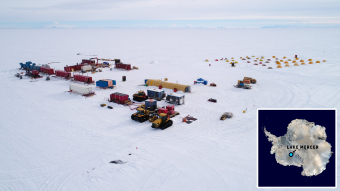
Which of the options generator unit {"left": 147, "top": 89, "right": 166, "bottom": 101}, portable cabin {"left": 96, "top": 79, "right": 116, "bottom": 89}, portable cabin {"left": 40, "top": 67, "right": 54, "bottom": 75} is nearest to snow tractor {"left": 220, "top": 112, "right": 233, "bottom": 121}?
generator unit {"left": 147, "top": 89, "right": 166, "bottom": 101}

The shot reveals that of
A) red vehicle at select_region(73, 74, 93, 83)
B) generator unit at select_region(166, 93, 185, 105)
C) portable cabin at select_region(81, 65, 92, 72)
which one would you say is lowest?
generator unit at select_region(166, 93, 185, 105)

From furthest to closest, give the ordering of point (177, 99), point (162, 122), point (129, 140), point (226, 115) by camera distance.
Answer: point (177, 99), point (226, 115), point (162, 122), point (129, 140)

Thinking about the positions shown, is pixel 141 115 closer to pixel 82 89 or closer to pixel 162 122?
pixel 162 122

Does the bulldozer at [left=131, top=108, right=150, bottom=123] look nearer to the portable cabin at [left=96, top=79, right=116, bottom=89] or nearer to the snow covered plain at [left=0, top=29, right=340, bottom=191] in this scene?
the snow covered plain at [left=0, top=29, right=340, bottom=191]

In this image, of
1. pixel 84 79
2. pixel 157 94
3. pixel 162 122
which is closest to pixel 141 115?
pixel 162 122

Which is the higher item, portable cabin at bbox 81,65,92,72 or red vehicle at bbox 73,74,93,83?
portable cabin at bbox 81,65,92,72

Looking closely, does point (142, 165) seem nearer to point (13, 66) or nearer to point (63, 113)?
point (63, 113)

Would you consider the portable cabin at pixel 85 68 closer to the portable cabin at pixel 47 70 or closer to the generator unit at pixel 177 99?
the portable cabin at pixel 47 70
